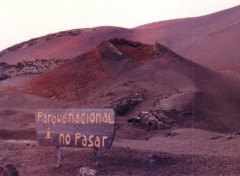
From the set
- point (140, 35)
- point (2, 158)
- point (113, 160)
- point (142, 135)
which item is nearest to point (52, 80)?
point (142, 135)

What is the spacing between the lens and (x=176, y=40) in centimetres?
4431

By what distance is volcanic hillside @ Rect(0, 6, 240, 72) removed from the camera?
1469 inches

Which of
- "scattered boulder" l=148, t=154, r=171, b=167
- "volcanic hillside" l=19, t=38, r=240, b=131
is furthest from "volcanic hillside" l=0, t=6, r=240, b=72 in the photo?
"scattered boulder" l=148, t=154, r=171, b=167

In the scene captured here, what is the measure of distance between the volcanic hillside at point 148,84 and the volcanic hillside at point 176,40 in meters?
10.5

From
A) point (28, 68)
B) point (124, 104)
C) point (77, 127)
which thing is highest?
point (77, 127)

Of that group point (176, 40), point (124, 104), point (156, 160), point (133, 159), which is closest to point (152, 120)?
point (124, 104)

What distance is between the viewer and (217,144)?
35.4ft

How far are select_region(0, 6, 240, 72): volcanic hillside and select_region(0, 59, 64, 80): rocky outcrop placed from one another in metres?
2.99

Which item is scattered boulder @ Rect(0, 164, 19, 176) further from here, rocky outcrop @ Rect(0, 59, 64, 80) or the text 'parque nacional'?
rocky outcrop @ Rect(0, 59, 64, 80)

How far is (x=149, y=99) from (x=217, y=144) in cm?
754

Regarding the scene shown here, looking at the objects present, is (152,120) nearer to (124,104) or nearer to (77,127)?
(124,104)

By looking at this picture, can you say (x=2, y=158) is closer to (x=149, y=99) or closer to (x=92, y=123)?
(x=92, y=123)

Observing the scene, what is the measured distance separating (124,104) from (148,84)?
266 cm

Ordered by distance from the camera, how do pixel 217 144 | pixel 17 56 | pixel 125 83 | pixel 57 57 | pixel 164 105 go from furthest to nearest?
1. pixel 17 56
2. pixel 57 57
3. pixel 125 83
4. pixel 164 105
5. pixel 217 144
